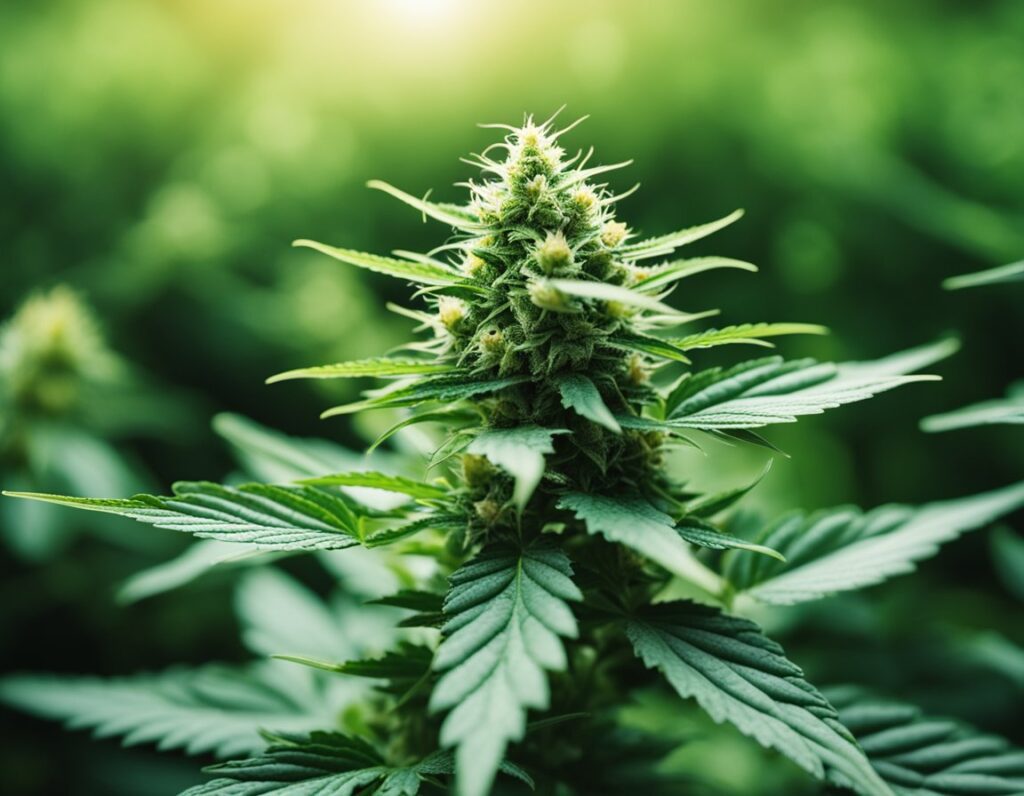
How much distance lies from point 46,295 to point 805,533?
2627 millimetres

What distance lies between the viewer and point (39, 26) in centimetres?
380

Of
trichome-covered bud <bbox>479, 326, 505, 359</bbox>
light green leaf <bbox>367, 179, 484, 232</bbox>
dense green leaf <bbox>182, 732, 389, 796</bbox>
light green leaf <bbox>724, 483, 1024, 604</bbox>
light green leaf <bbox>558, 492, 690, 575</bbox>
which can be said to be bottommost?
dense green leaf <bbox>182, 732, 389, 796</bbox>

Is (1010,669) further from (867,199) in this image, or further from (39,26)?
(39,26)

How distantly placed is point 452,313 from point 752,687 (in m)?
0.54

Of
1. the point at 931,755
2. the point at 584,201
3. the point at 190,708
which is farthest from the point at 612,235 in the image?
the point at 190,708

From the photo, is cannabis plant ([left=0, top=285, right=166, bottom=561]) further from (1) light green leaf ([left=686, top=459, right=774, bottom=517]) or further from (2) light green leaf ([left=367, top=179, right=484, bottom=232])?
(1) light green leaf ([left=686, top=459, right=774, bottom=517])

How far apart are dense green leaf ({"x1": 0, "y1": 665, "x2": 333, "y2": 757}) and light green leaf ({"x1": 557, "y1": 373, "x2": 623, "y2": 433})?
0.76 meters

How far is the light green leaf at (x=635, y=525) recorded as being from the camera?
0.77 metres

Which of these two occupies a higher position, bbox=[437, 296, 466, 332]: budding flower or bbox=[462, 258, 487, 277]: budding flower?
bbox=[462, 258, 487, 277]: budding flower

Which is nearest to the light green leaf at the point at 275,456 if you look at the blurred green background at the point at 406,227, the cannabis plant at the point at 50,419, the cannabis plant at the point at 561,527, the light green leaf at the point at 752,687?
the cannabis plant at the point at 561,527

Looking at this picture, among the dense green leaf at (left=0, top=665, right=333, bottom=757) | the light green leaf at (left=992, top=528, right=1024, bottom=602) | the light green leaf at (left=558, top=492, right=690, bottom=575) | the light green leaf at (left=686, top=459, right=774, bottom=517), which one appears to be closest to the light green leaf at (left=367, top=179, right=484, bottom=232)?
the light green leaf at (left=558, top=492, right=690, bottom=575)

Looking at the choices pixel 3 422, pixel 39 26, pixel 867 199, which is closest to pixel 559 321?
pixel 3 422

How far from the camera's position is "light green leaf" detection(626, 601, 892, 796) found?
822 millimetres

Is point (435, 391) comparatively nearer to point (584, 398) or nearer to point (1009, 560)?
point (584, 398)
